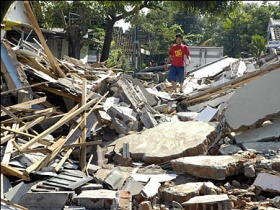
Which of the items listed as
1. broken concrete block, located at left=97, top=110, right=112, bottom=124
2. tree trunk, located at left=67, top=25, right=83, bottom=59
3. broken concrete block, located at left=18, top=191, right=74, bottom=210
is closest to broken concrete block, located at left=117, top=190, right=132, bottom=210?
broken concrete block, located at left=18, top=191, right=74, bottom=210

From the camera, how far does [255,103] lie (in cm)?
742

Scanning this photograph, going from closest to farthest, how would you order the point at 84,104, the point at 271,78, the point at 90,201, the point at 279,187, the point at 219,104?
the point at 90,201 → the point at 279,187 → the point at 84,104 → the point at 271,78 → the point at 219,104

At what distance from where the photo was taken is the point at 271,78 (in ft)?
25.0

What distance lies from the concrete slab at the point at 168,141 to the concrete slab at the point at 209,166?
1.23 ft

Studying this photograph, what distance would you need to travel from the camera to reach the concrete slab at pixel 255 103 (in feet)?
23.8

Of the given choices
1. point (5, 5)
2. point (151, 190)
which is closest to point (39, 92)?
point (151, 190)

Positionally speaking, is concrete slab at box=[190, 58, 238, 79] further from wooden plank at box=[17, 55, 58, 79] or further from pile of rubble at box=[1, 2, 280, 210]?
wooden plank at box=[17, 55, 58, 79]

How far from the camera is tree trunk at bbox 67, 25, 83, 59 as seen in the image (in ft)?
60.0

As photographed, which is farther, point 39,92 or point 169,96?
point 169,96

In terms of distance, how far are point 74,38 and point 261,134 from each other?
495 inches

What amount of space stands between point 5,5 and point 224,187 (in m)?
3.45

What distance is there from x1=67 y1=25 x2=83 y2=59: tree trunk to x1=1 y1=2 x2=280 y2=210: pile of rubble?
9.42 m

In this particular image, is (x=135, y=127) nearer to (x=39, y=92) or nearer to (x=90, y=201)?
(x=39, y=92)

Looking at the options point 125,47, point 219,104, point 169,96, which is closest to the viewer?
point 219,104
